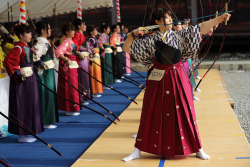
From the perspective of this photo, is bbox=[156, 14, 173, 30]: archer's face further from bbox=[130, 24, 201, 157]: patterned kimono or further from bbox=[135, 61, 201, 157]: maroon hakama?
bbox=[135, 61, 201, 157]: maroon hakama

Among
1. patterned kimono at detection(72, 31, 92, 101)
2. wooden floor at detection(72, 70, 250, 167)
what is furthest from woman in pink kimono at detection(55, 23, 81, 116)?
wooden floor at detection(72, 70, 250, 167)

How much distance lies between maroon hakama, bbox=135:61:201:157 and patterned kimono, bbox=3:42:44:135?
4.85 ft

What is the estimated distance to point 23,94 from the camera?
433 cm

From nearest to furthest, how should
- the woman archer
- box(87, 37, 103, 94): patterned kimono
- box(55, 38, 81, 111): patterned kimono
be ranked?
the woman archer → box(55, 38, 81, 111): patterned kimono → box(87, 37, 103, 94): patterned kimono

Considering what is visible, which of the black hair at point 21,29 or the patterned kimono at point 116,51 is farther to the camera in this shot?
the patterned kimono at point 116,51

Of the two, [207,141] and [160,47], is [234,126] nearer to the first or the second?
[207,141]

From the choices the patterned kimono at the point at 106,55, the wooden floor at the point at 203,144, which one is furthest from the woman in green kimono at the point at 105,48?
the wooden floor at the point at 203,144

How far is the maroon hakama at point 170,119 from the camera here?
332cm

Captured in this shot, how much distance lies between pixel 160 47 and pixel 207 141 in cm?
114

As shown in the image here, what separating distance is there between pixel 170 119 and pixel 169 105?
0.11 metres

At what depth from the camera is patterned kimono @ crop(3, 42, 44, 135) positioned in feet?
13.8

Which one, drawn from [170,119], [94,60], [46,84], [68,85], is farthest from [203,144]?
[94,60]

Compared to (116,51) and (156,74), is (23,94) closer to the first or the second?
(156,74)

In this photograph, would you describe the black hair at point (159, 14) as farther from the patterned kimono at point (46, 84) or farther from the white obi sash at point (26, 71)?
the patterned kimono at point (46, 84)
